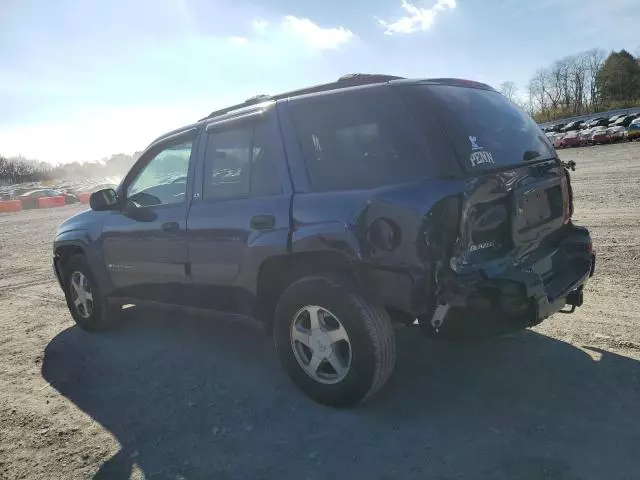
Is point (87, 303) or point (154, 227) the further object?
point (87, 303)

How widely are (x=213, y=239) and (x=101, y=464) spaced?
1555 mm

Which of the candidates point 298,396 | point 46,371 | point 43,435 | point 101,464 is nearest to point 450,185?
point 298,396

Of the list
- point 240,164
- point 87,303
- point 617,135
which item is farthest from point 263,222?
point 617,135

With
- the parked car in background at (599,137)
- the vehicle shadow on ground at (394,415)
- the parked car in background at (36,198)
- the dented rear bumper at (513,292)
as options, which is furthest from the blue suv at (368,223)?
the parked car in background at (36,198)

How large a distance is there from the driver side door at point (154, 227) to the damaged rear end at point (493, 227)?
1977mm

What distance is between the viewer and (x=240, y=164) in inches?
138

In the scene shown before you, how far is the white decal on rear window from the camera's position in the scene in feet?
9.02

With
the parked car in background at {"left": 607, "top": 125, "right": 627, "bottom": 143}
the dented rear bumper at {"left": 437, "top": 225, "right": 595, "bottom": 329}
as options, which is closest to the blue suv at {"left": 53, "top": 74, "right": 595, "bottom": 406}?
the dented rear bumper at {"left": 437, "top": 225, "right": 595, "bottom": 329}

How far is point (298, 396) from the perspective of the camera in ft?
10.8

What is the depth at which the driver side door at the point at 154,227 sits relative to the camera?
3873 millimetres

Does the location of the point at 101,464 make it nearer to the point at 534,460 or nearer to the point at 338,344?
the point at 338,344

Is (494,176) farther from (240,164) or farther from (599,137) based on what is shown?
(599,137)

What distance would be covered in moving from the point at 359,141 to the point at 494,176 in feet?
2.64

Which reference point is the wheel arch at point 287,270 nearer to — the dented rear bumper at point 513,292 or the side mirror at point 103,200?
the dented rear bumper at point 513,292
